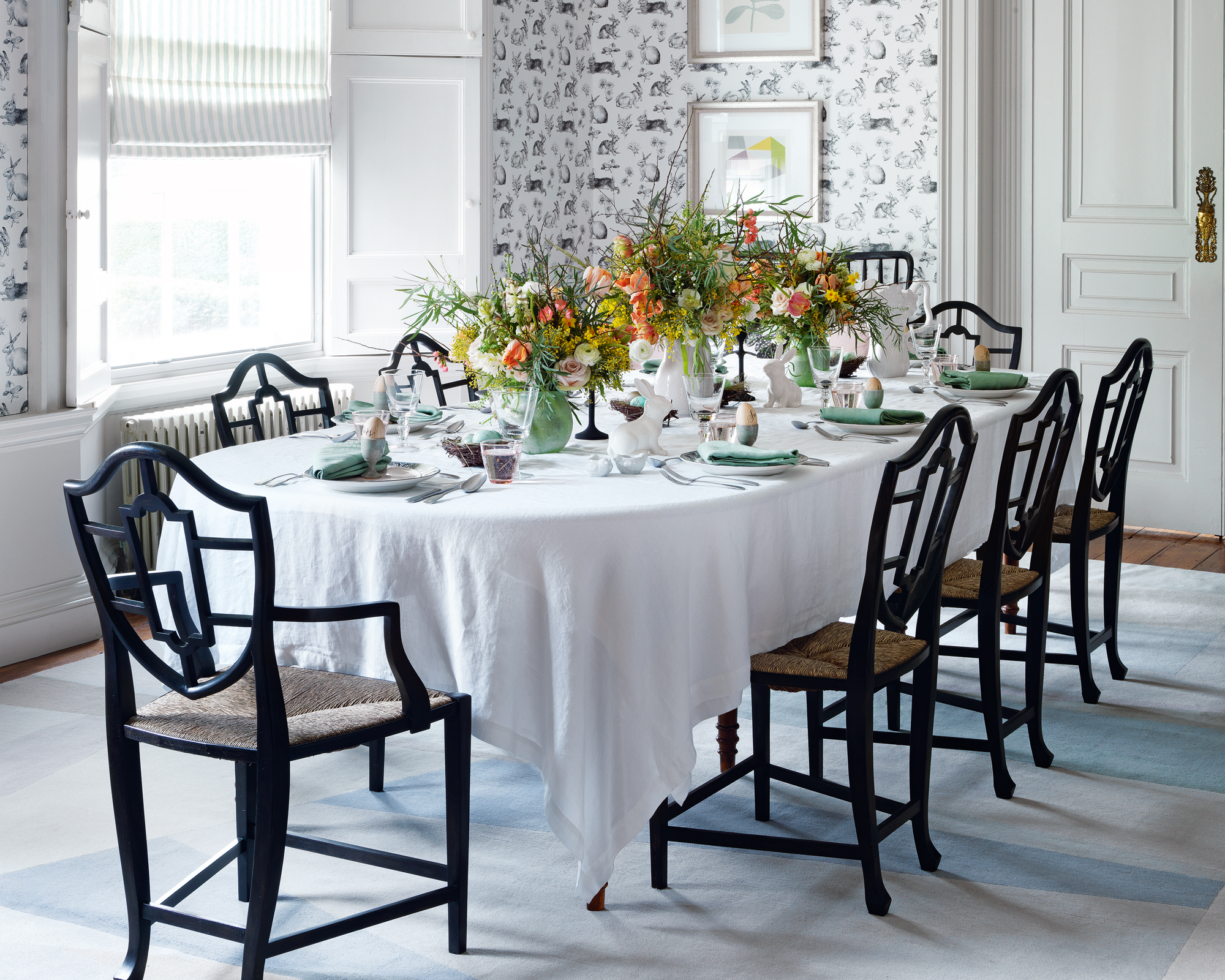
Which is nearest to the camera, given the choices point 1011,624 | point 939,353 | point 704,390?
point 704,390

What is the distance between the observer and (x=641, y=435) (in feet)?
9.62

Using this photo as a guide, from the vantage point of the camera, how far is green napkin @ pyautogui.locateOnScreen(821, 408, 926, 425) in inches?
131

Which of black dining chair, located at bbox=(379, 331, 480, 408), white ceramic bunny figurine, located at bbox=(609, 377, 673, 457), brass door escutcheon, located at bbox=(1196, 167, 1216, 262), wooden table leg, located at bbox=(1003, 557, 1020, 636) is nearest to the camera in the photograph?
white ceramic bunny figurine, located at bbox=(609, 377, 673, 457)

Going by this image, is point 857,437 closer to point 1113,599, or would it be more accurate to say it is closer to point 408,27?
point 1113,599

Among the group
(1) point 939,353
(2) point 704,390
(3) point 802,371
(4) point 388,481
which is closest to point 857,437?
(2) point 704,390

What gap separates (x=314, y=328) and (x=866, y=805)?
379 cm

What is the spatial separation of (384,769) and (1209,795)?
1928 millimetres

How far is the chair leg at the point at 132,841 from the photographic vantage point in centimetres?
233

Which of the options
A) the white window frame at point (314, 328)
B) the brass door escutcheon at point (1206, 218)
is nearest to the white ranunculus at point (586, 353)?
the white window frame at point (314, 328)

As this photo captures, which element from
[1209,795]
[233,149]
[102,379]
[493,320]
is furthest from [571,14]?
[1209,795]

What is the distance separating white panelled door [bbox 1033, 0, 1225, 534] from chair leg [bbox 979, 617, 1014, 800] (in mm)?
3199

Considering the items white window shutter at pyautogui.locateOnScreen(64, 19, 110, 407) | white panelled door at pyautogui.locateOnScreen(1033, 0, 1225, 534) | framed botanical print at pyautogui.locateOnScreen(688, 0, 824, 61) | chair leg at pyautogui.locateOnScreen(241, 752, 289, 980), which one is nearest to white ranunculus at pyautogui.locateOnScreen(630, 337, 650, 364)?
chair leg at pyautogui.locateOnScreen(241, 752, 289, 980)

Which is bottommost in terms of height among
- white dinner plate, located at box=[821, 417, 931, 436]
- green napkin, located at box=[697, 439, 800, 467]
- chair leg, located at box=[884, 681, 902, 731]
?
chair leg, located at box=[884, 681, 902, 731]

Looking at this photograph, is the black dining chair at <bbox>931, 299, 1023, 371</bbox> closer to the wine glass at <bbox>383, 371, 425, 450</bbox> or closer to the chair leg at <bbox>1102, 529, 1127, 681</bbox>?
the chair leg at <bbox>1102, 529, 1127, 681</bbox>
